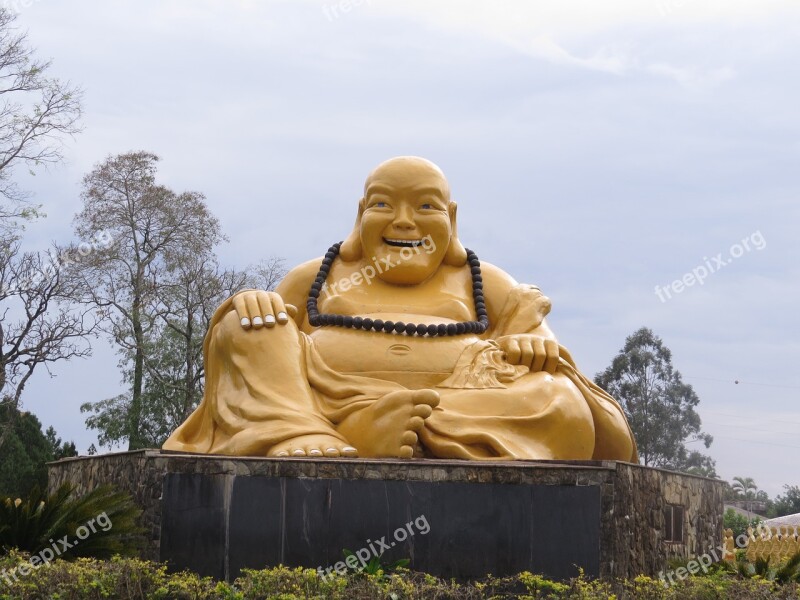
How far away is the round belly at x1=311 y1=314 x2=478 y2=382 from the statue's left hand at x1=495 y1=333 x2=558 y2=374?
33cm

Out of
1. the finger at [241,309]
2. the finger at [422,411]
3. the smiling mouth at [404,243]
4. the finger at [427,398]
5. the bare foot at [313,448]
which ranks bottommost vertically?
the bare foot at [313,448]

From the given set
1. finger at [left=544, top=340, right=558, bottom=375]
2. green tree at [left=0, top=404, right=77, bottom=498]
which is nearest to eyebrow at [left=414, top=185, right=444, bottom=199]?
finger at [left=544, top=340, right=558, bottom=375]

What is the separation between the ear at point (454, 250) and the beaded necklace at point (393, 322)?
104 millimetres

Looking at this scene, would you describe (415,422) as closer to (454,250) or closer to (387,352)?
(387,352)

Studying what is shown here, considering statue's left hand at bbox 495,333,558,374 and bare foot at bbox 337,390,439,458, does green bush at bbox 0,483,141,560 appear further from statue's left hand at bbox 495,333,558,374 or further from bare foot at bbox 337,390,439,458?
statue's left hand at bbox 495,333,558,374

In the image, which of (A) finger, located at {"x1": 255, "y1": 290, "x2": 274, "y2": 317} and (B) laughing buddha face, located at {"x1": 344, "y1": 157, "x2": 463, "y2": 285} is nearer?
(A) finger, located at {"x1": 255, "y1": 290, "x2": 274, "y2": 317}

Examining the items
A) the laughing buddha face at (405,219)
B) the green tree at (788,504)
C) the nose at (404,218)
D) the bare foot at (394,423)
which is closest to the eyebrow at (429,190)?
the laughing buddha face at (405,219)

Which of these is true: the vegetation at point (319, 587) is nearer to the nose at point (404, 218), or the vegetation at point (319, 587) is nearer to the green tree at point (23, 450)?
the nose at point (404, 218)

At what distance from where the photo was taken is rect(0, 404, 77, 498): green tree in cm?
1602

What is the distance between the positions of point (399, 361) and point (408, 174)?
4.71ft

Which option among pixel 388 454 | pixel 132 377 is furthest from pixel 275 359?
pixel 132 377

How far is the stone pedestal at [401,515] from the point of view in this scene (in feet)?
20.5

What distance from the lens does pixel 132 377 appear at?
66.6 feet

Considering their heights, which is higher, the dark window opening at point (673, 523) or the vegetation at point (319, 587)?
the dark window opening at point (673, 523)
